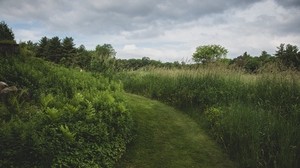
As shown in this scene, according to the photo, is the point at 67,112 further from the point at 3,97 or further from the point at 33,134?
the point at 3,97

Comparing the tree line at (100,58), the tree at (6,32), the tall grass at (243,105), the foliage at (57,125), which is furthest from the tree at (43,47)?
the foliage at (57,125)

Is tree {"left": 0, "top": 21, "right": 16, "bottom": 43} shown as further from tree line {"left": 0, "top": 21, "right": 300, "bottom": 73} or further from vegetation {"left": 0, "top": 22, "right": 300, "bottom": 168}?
vegetation {"left": 0, "top": 22, "right": 300, "bottom": 168}

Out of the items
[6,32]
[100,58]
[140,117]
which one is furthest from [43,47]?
[140,117]

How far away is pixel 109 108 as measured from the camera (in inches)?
269

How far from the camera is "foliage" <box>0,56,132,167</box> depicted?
4.61 meters

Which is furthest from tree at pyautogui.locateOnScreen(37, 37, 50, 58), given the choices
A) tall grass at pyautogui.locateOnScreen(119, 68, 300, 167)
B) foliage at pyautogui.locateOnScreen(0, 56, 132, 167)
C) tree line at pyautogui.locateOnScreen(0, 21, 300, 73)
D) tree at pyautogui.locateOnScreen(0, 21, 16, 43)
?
foliage at pyautogui.locateOnScreen(0, 56, 132, 167)

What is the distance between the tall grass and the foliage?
2550 millimetres

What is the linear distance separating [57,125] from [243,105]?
5.23m

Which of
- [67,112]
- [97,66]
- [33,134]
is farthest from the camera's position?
[97,66]

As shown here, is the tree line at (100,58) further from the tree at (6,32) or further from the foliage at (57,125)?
the foliage at (57,125)

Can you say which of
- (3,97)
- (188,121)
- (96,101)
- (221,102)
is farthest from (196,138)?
(3,97)

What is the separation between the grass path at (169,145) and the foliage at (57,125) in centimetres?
47

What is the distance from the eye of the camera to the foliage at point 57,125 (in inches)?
182

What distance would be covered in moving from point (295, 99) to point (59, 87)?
6379 mm
